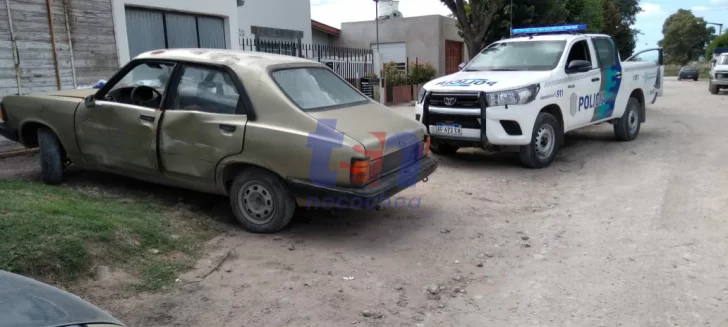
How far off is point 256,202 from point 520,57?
17.7 ft

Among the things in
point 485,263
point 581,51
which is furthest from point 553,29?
point 485,263

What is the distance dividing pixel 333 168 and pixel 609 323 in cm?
230

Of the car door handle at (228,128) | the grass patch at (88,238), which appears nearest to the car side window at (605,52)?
the car door handle at (228,128)

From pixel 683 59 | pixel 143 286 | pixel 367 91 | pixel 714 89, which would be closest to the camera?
pixel 143 286

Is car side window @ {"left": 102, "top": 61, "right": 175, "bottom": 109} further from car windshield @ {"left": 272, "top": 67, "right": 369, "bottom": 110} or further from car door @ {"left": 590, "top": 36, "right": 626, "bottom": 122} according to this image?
car door @ {"left": 590, "top": 36, "right": 626, "bottom": 122}

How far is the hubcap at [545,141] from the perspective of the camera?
314 inches

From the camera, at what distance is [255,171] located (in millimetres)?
4996

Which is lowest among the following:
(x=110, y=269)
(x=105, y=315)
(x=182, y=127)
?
(x=110, y=269)

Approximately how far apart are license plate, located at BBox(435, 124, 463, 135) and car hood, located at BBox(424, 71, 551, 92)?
51cm

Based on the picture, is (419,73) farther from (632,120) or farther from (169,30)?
(169,30)

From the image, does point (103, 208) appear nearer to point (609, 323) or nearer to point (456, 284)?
point (456, 284)

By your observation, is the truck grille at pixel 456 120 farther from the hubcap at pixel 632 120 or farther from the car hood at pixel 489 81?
the hubcap at pixel 632 120

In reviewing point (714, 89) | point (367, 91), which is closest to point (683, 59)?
point (714, 89)

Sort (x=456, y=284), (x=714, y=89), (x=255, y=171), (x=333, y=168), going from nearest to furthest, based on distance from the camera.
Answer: (x=456, y=284) → (x=333, y=168) → (x=255, y=171) → (x=714, y=89)
